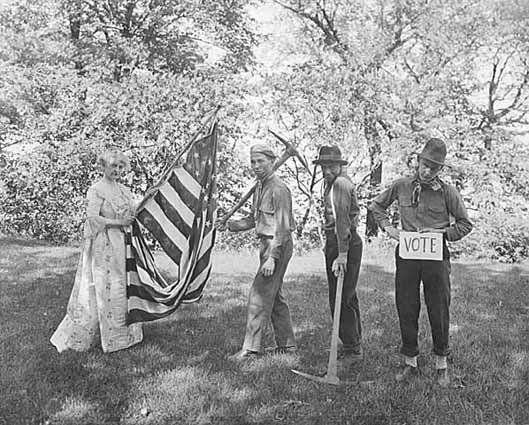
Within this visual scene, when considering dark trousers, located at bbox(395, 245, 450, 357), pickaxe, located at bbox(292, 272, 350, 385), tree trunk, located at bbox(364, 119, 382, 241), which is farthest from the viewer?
tree trunk, located at bbox(364, 119, 382, 241)

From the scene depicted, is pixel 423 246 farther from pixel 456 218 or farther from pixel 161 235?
pixel 161 235

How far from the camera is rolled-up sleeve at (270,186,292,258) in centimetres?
525

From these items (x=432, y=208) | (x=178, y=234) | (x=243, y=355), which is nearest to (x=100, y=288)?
(x=178, y=234)

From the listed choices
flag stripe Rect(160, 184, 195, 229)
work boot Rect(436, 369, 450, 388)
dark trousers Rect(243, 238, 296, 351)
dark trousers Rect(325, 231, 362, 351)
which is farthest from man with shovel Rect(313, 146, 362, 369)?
flag stripe Rect(160, 184, 195, 229)

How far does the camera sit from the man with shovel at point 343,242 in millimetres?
4996

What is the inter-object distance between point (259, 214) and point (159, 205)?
1.08 meters

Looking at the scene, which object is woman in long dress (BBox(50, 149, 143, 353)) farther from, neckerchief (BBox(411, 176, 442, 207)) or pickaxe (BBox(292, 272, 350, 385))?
neckerchief (BBox(411, 176, 442, 207))

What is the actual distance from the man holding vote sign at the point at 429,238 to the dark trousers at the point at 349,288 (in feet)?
1.27

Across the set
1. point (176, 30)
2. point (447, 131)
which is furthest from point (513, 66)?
point (176, 30)

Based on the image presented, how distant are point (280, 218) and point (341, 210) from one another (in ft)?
1.96

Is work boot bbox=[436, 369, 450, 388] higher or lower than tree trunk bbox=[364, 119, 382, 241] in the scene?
lower

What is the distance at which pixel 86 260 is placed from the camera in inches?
222

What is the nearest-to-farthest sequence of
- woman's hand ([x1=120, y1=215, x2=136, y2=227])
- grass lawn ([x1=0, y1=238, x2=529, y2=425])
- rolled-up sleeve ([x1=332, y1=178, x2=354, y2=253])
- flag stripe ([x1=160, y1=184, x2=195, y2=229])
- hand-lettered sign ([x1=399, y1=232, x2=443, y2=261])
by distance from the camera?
grass lawn ([x1=0, y1=238, x2=529, y2=425]) < hand-lettered sign ([x1=399, y1=232, x2=443, y2=261]) < rolled-up sleeve ([x1=332, y1=178, x2=354, y2=253]) < woman's hand ([x1=120, y1=215, x2=136, y2=227]) < flag stripe ([x1=160, y1=184, x2=195, y2=229])

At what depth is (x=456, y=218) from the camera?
469 centimetres
